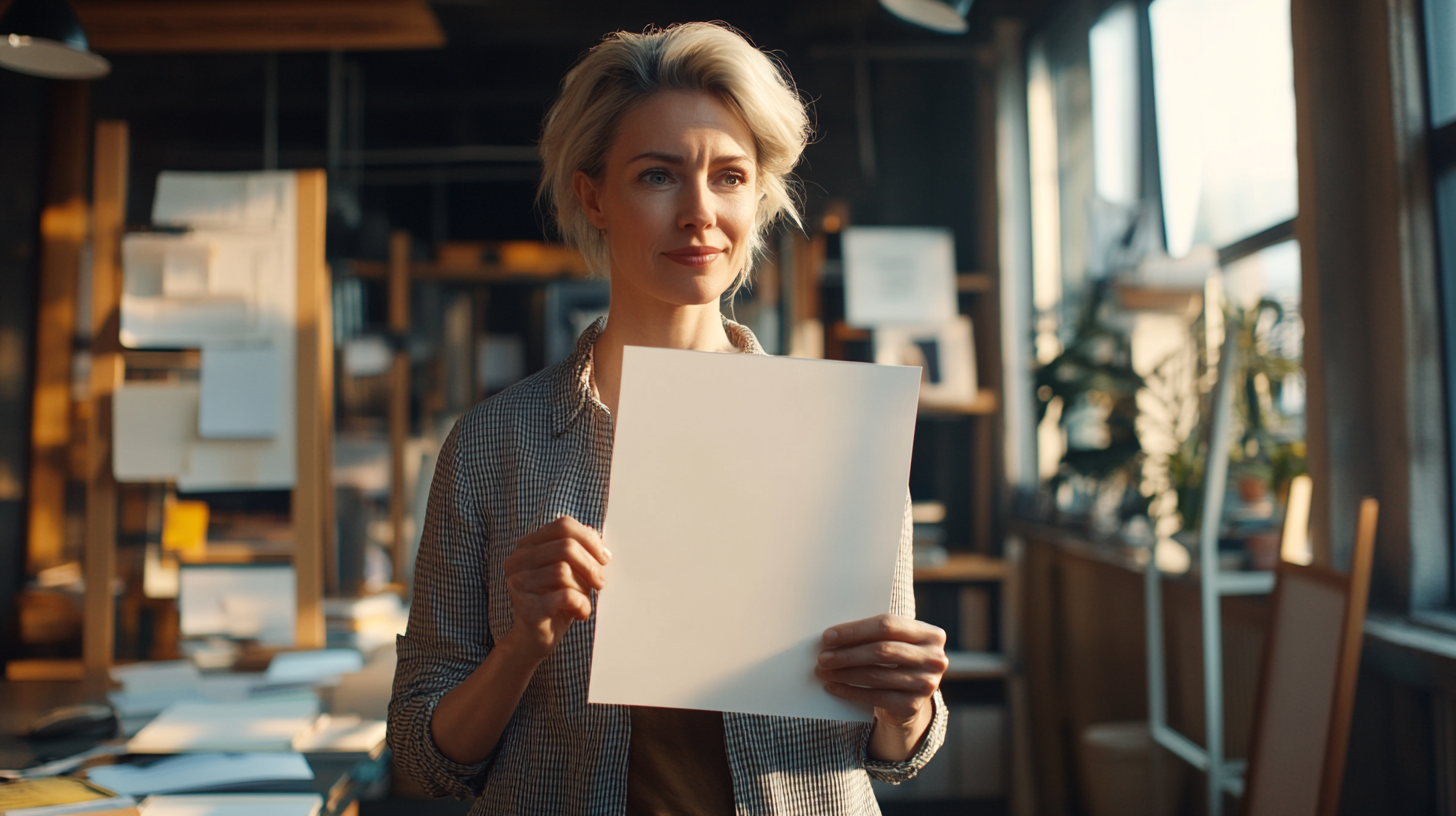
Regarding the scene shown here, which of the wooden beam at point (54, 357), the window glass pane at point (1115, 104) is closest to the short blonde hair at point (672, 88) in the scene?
the window glass pane at point (1115, 104)

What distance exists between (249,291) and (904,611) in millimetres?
2004

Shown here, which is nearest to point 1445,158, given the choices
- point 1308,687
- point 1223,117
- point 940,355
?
point 1223,117

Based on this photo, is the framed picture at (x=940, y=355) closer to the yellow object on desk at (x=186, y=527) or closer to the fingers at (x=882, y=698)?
the yellow object on desk at (x=186, y=527)

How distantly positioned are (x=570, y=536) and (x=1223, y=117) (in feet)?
9.23

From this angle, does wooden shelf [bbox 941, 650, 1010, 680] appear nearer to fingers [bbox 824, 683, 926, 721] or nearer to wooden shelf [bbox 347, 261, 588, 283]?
wooden shelf [bbox 347, 261, 588, 283]

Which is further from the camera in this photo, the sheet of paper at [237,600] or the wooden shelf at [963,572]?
the wooden shelf at [963,572]

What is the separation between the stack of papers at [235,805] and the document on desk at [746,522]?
31.2 inches

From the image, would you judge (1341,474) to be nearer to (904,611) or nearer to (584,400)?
(904,611)

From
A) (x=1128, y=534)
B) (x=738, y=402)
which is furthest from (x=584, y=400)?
(x=1128, y=534)

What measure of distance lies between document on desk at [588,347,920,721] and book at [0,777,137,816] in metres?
0.81

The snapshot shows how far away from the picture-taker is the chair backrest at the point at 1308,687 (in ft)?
5.46

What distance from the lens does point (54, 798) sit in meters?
1.22

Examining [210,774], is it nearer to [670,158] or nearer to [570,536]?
[570,536]

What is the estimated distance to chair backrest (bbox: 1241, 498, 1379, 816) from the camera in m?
1.67
